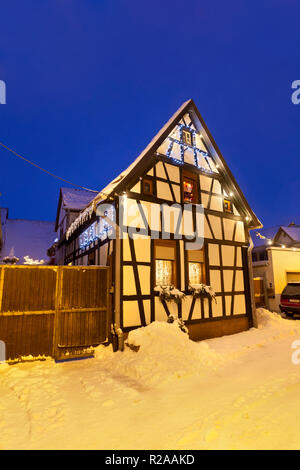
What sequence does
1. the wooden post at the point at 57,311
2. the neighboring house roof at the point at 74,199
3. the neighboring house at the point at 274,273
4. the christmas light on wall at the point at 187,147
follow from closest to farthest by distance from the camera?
the wooden post at the point at 57,311 → the christmas light on wall at the point at 187,147 → the neighboring house at the point at 274,273 → the neighboring house roof at the point at 74,199

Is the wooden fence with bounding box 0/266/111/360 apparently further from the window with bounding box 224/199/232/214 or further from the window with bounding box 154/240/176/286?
the window with bounding box 224/199/232/214

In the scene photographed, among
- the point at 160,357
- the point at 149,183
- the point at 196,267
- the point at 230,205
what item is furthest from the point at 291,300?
the point at 160,357

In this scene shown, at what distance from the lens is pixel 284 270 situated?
16.8 meters

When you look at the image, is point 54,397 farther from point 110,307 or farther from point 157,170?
point 157,170

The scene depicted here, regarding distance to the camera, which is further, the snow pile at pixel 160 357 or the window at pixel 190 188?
the window at pixel 190 188

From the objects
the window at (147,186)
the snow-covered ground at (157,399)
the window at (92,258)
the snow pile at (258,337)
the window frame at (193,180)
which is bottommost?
the snow pile at (258,337)

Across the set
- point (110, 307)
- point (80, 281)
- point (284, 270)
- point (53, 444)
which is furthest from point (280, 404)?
point (284, 270)

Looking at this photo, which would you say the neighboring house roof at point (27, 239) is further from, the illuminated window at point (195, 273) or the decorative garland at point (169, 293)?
the decorative garland at point (169, 293)

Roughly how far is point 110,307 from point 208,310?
3808 mm

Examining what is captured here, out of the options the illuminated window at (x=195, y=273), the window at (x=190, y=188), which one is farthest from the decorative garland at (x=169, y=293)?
the window at (x=190, y=188)

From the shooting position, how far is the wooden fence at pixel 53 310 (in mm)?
6070

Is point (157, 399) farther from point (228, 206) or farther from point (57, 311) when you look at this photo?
point (228, 206)

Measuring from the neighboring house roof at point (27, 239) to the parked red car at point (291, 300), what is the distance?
22534mm

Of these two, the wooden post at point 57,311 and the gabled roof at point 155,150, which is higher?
the gabled roof at point 155,150
